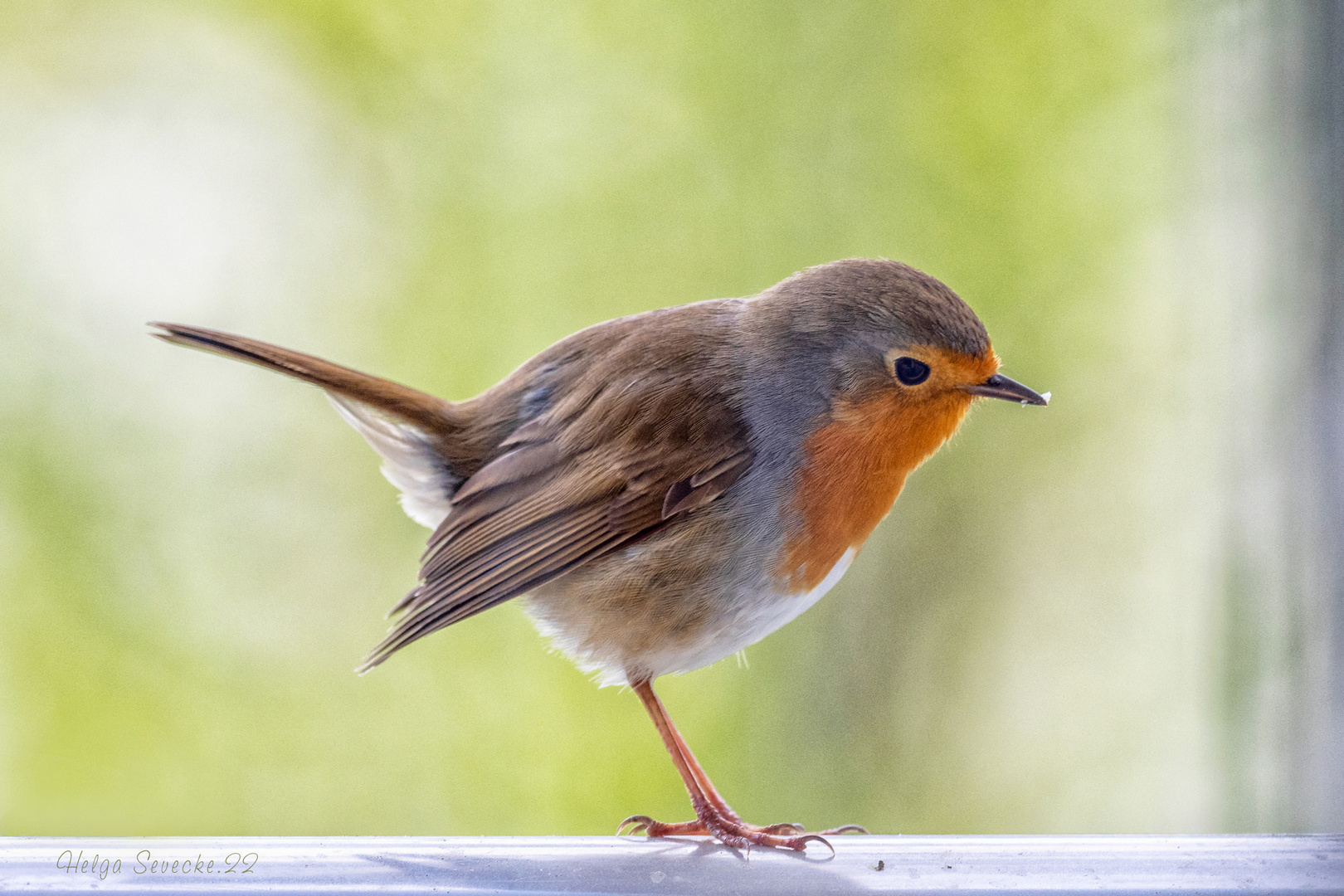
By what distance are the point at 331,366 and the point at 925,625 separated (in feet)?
5.31

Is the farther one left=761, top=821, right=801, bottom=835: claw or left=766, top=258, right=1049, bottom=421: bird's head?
left=761, top=821, right=801, bottom=835: claw

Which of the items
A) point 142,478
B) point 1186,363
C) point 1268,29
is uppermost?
point 1268,29

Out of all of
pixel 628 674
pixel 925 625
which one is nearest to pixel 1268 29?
pixel 925 625

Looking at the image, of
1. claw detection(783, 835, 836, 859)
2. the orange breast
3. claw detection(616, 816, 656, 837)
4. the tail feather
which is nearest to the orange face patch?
the orange breast

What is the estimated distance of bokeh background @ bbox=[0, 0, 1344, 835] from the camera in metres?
2.68

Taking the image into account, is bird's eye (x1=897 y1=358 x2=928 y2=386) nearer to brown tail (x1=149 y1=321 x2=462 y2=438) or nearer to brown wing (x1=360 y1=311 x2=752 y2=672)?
brown wing (x1=360 y1=311 x2=752 y2=672)

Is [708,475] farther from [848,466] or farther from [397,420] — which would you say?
[397,420]

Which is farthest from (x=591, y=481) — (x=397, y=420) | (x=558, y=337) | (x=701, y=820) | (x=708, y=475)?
(x=558, y=337)

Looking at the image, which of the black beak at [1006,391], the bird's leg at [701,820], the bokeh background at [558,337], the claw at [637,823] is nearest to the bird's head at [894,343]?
the black beak at [1006,391]

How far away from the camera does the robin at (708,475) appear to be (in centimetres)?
159

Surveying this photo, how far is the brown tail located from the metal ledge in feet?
2.12

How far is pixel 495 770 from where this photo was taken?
8.96 feet

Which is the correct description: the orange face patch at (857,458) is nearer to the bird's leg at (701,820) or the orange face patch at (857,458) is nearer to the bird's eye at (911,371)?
the bird's eye at (911,371)

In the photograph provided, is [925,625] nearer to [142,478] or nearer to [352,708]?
[352,708]
